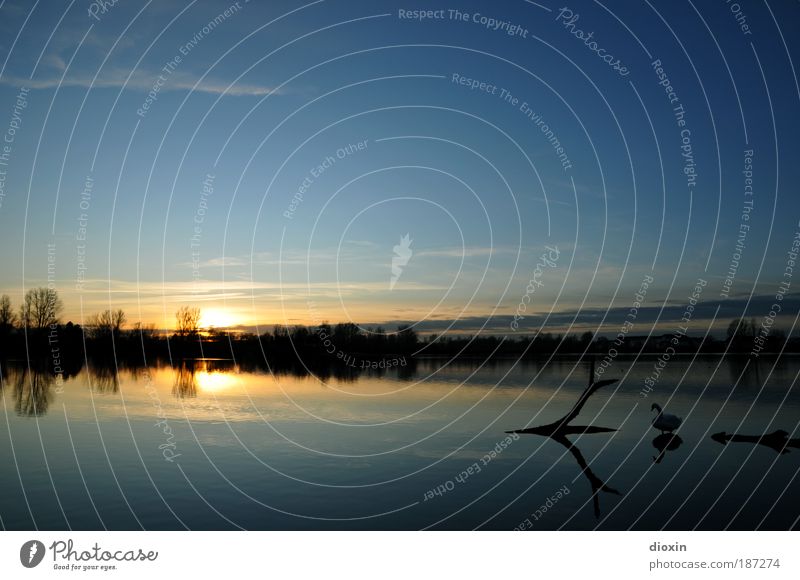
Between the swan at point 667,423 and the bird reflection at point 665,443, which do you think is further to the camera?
the swan at point 667,423

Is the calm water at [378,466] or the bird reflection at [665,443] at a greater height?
the calm water at [378,466]

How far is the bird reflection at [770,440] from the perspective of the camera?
28297 mm

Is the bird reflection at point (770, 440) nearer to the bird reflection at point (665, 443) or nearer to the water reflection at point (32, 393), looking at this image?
the bird reflection at point (665, 443)

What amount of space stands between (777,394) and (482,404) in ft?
78.7

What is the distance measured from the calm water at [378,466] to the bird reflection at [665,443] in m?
0.18

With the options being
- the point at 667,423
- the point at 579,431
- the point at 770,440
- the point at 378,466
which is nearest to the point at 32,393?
the point at 378,466

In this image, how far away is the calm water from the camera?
1934 cm

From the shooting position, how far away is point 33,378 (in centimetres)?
6334

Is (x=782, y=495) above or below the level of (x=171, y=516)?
below

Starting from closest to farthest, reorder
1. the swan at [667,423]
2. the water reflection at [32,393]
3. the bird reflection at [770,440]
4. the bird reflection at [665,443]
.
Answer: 1. the bird reflection at [665,443]
2. the bird reflection at [770,440]
3. the swan at [667,423]
4. the water reflection at [32,393]

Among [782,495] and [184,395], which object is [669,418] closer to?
[782,495]

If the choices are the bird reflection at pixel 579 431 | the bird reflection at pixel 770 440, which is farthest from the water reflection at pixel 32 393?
the bird reflection at pixel 770 440

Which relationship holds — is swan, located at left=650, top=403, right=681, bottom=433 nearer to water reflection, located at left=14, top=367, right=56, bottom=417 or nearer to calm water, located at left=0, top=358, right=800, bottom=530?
calm water, located at left=0, top=358, right=800, bottom=530
